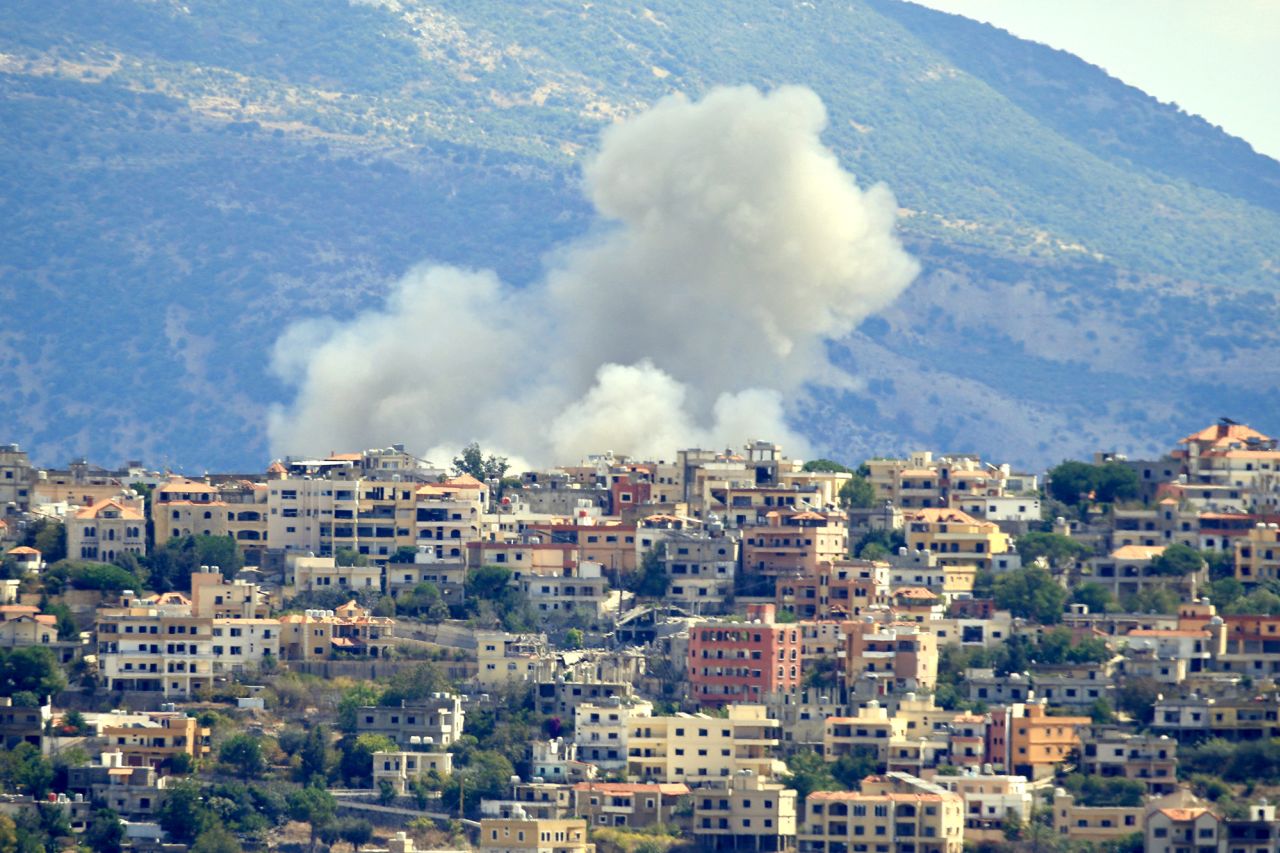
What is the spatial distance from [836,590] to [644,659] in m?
6.07

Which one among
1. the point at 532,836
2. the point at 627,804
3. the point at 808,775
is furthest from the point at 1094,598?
the point at 532,836

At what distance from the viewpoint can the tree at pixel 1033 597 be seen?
3782 inches

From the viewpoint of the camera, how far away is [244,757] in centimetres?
8706

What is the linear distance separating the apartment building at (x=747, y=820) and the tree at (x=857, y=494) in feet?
72.0

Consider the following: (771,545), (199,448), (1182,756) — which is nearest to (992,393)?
(199,448)

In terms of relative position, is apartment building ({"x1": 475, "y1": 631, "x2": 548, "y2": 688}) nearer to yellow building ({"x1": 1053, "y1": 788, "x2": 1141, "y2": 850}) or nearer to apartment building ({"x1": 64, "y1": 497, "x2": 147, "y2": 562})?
apartment building ({"x1": 64, "y1": 497, "x2": 147, "y2": 562})

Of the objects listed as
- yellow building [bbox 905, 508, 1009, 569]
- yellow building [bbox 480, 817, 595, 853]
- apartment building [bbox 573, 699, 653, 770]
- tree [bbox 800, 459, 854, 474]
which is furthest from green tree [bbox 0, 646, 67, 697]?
tree [bbox 800, 459, 854, 474]

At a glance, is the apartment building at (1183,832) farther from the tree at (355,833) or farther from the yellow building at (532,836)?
the tree at (355,833)

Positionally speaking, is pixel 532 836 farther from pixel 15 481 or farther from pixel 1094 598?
pixel 15 481

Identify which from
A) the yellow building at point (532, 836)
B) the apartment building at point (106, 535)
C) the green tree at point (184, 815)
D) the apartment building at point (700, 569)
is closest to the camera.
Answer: the yellow building at point (532, 836)

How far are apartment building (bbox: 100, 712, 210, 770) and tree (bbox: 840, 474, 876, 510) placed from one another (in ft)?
73.4

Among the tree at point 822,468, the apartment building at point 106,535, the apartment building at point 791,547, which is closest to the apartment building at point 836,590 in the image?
the apartment building at point 791,547

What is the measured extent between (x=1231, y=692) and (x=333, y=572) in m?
20.0

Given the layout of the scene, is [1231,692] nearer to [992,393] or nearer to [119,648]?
[119,648]
